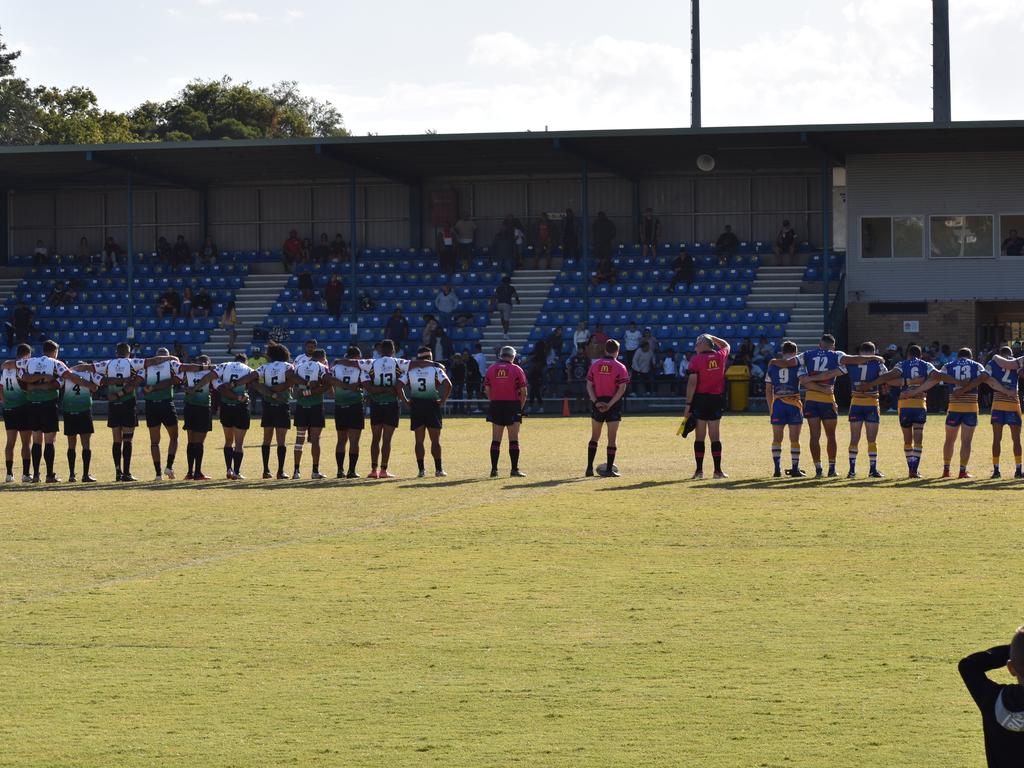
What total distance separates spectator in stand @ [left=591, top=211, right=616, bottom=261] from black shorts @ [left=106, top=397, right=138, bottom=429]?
28413 mm

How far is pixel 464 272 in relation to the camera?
51531mm

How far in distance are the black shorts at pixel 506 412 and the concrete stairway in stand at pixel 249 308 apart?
2698 cm

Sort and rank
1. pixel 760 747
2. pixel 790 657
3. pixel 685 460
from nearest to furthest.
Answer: pixel 760 747 < pixel 790 657 < pixel 685 460

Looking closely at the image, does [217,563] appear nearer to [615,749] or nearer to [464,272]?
[615,749]

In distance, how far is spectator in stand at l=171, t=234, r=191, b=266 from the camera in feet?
178

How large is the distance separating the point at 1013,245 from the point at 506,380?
92.4 ft

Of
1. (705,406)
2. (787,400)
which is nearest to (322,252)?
(705,406)

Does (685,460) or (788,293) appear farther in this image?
(788,293)

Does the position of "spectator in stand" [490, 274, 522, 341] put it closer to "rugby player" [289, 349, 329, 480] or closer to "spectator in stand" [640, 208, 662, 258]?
"spectator in stand" [640, 208, 662, 258]

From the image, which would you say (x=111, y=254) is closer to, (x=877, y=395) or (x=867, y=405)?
(x=867, y=405)

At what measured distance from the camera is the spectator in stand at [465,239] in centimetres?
5197

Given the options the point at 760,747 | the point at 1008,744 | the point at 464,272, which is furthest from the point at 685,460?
the point at 464,272

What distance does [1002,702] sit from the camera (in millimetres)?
5418

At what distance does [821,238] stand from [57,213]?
27.3 m
